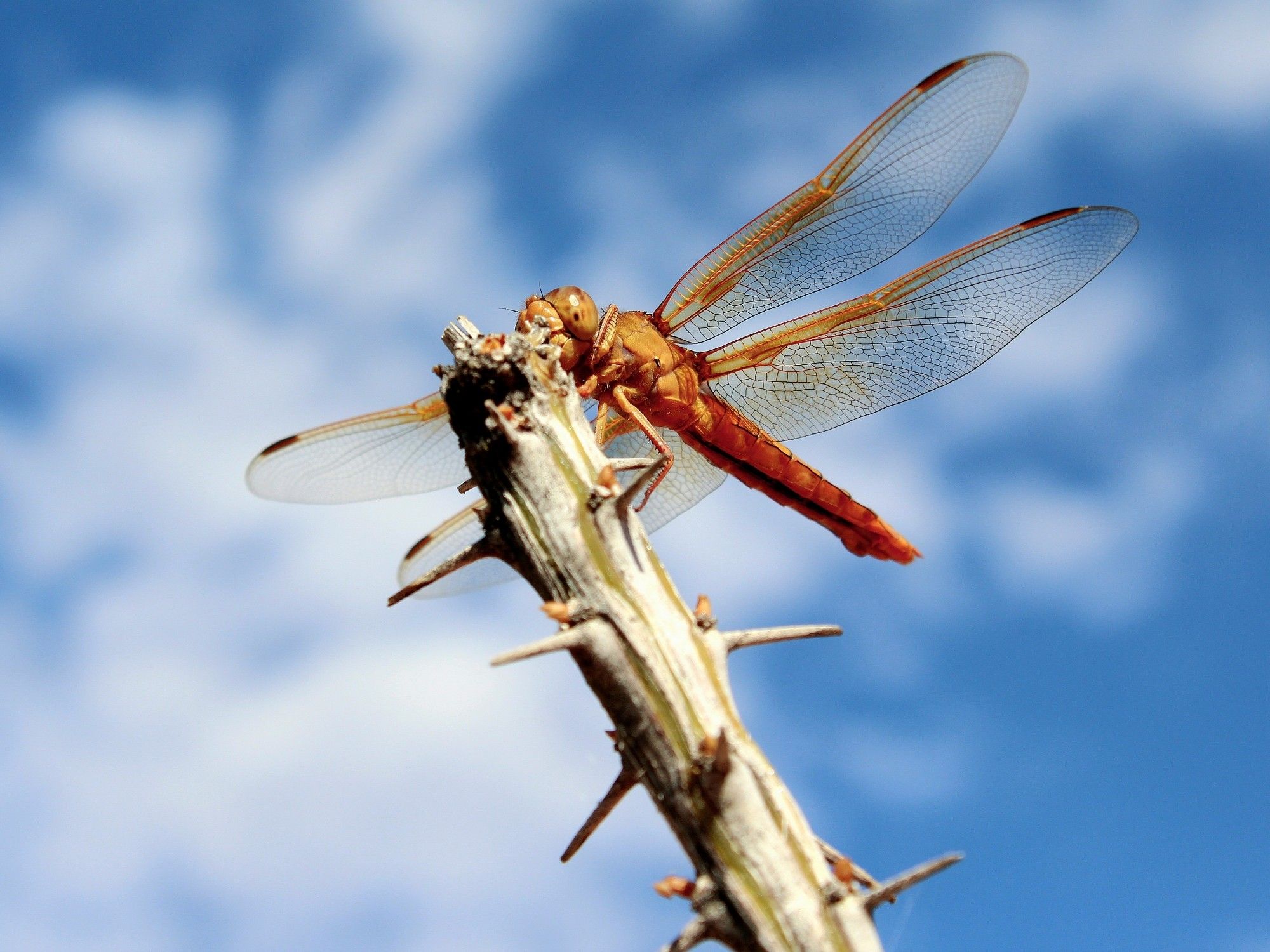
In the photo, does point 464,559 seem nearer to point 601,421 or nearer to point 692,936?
point 692,936

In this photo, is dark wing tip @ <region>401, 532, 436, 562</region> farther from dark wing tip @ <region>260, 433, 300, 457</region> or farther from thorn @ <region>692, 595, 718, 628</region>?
thorn @ <region>692, 595, 718, 628</region>

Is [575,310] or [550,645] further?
[575,310]

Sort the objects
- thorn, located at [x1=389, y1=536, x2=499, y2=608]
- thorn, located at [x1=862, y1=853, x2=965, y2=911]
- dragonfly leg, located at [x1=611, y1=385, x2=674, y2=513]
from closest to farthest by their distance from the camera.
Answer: thorn, located at [x1=862, y1=853, x2=965, y2=911]
thorn, located at [x1=389, y1=536, x2=499, y2=608]
dragonfly leg, located at [x1=611, y1=385, x2=674, y2=513]

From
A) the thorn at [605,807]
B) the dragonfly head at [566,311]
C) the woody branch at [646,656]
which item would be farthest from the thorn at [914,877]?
the dragonfly head at [566,311]

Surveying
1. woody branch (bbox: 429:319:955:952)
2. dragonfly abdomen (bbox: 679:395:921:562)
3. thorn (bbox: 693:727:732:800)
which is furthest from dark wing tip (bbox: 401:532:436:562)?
thorn (bbox: 693:727:732:800)

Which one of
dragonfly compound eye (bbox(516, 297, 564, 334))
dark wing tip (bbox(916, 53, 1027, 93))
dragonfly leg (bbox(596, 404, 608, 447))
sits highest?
dark wing tip (bbox(916, 53, 1027, 93))

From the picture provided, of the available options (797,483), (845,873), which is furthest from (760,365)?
(845,873)

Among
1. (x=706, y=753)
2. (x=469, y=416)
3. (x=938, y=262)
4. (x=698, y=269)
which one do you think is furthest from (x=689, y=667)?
(x=938, y=262)
